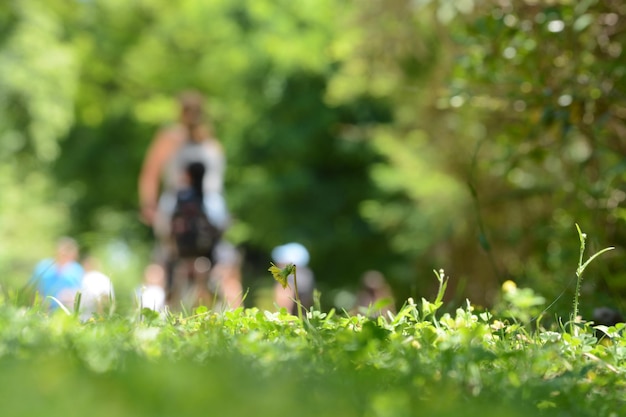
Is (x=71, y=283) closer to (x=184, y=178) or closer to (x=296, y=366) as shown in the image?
(x=184, y=178)

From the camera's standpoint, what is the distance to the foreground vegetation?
71.1 inches

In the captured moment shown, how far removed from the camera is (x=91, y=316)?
330 cm

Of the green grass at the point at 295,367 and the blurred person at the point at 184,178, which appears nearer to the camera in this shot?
the green grass at the point at 295,367

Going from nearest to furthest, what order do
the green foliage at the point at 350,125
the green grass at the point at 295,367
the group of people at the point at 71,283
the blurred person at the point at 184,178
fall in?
the green grass at the point at 295,367 < the group of people at the point at 71,283 < the green foliage at the point at 350,125 < the blurred person at the point at 184,178

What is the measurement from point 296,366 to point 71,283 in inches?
206

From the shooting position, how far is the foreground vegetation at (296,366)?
1.81 m

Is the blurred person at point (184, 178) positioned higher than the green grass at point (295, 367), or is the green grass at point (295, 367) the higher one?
the green grass at point (295, 367)

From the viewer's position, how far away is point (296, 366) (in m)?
2.32

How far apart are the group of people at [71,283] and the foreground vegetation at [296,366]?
0.53 ft

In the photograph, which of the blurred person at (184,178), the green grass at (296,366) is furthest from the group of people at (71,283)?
the blurred person at (184,178)

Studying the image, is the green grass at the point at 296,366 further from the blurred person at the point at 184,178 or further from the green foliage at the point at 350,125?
the blurred person at the point at 184,178

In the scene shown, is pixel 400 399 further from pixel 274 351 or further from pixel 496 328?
→ pixel 496 328

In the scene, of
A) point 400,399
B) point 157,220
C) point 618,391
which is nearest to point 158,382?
point 400,399

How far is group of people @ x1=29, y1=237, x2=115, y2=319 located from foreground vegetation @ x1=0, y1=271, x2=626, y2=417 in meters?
0.16
